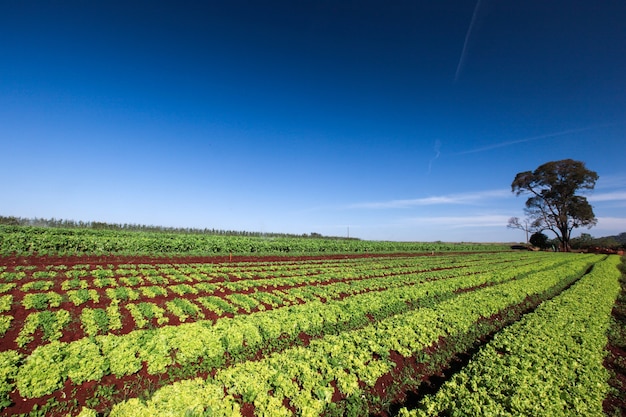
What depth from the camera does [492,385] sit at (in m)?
5.67

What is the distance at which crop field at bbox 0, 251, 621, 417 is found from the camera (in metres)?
5.06

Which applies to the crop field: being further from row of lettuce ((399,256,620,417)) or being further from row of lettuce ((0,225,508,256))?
row of lettuce ((0,225,508,256))

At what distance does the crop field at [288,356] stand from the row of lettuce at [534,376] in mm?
35

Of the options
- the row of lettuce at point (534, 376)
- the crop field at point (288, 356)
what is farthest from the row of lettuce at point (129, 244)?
the row of lettuce at point (534, 376)

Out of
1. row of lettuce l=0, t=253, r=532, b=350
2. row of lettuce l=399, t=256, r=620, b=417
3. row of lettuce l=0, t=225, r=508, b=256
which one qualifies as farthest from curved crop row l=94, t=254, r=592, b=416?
row of lettuce l=0, t=225, r=508, b=256

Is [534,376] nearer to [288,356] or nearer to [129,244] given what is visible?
[288,356]

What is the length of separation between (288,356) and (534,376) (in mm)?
5312

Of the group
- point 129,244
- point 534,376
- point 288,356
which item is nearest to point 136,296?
point 288,356

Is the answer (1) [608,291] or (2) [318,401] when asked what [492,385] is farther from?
(1) [608,291]

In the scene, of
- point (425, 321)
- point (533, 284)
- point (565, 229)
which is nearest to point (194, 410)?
point (425, 321)

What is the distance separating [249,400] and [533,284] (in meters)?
19.4

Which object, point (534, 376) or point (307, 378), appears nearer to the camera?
point (307, 378)

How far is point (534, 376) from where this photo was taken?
6.13 meters

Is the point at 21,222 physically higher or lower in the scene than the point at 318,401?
higher
